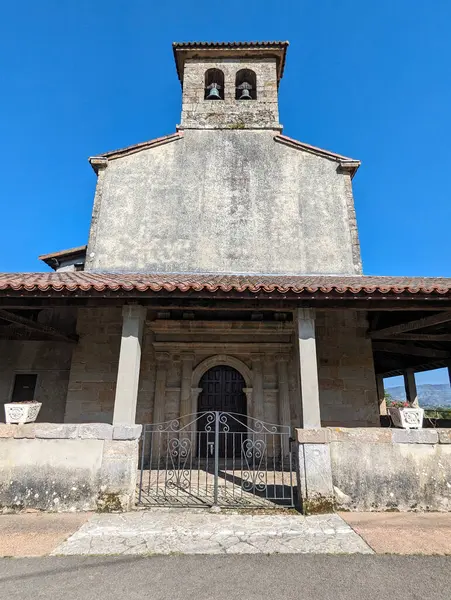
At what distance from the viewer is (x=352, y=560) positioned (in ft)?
11.5

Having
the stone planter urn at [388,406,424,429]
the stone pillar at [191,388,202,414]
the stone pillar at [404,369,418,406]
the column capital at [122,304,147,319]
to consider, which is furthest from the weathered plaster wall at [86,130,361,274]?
the stone pillar at [404,369,418,406]

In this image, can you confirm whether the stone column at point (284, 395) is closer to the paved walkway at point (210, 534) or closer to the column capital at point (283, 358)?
the column capital at point (283, 358)

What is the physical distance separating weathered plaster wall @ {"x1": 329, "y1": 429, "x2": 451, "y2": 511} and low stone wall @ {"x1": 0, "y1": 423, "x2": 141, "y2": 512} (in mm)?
3156

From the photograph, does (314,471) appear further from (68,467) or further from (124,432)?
(68,467)

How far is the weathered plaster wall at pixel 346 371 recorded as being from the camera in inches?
306

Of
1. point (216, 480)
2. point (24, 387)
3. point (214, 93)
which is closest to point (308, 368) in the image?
point (216, 480)

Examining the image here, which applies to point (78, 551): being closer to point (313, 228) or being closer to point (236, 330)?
point (236, 330)

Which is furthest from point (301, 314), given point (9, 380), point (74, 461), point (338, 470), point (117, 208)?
point (9, 380)

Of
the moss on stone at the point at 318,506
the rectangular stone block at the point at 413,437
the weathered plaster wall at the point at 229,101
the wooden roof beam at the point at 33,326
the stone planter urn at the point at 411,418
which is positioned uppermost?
the weathered plaster wall at the point at 229,101

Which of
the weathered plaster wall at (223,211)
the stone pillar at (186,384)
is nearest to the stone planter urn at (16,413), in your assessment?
the stone pillar at (186,384)

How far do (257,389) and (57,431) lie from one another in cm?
454

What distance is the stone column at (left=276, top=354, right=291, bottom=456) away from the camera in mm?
7979

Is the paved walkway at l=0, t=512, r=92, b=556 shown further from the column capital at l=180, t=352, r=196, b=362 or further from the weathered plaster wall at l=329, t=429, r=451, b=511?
the column capital at l=180, t=352, r=196, b=362

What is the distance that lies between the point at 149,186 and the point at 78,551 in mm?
8860
